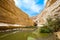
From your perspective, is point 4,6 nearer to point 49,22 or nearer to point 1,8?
point 1,8

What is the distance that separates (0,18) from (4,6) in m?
5.12

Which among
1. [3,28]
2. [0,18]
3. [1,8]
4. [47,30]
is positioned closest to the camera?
[47,30]

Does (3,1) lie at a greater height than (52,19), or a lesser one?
greater

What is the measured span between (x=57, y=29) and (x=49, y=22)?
4.65 feet

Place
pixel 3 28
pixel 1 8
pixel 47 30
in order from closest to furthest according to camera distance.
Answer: pixel 47 30 → pixel 3 28 → pixel 1 8

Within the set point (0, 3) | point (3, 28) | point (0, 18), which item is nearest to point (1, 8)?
point (0, 3)

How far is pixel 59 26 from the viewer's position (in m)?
17.8

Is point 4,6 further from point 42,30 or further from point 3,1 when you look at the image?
point 42,30

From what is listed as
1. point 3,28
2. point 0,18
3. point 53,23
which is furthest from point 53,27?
point 0,18

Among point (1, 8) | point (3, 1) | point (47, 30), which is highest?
point (3, 1)

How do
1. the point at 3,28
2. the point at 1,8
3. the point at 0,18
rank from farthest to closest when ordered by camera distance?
the point at 1,8
the point at 0,18
the point at 3,28

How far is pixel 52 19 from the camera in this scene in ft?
60.9

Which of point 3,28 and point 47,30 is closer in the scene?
point 47,30

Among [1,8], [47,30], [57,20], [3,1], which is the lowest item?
[47,30]
